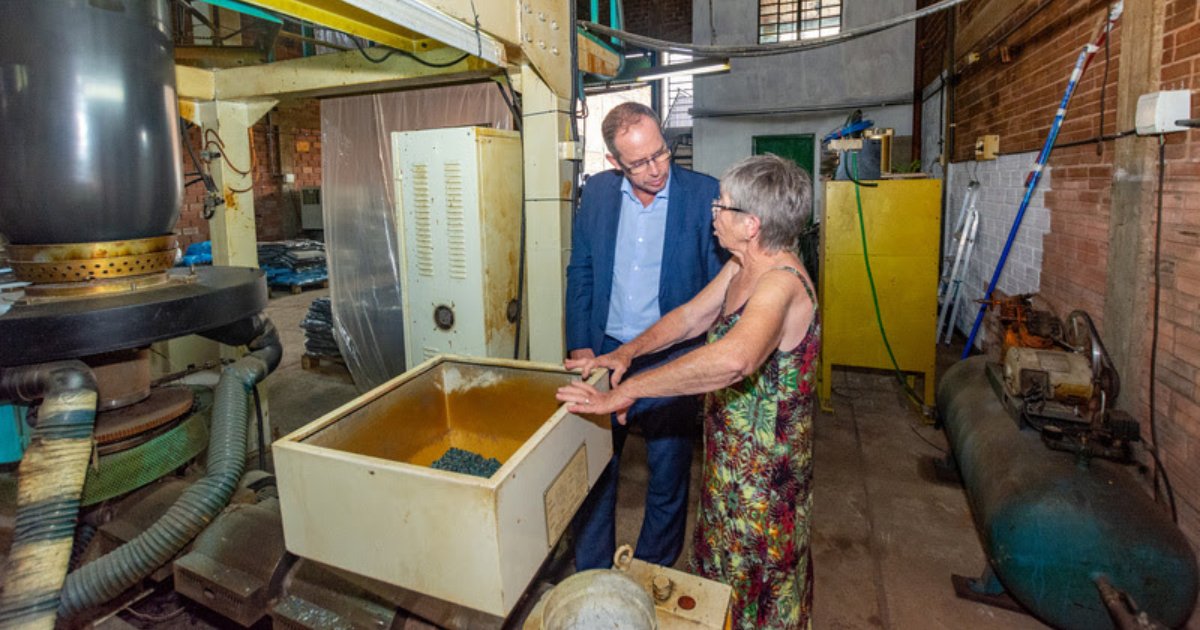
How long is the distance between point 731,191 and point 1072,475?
60.3 inches

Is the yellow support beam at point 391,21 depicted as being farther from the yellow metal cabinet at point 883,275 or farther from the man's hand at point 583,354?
the yellow metal cabinet at point 883,275

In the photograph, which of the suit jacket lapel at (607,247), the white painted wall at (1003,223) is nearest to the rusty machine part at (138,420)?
the suit jacket lapel at (607,247)

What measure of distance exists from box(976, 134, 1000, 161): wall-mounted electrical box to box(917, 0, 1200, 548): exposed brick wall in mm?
67

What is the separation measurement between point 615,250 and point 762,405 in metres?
0.81

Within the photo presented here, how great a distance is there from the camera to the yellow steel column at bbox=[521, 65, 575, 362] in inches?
92.4

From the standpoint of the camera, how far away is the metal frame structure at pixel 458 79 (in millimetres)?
1742

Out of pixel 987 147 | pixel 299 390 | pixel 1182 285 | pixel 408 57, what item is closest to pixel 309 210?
pixel 299 390

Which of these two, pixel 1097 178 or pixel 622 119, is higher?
pixel 622 119

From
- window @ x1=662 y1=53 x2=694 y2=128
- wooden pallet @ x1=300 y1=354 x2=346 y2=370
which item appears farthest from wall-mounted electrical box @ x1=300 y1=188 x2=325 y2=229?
window @ x1=662 y1=53 x2=694 y2=128

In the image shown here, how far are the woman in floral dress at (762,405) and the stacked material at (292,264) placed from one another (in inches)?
303

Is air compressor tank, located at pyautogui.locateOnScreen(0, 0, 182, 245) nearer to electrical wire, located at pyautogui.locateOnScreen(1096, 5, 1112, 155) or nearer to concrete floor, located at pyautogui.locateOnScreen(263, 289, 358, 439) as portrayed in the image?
concrete floor, located at pyautogui.locateOnScreen(263, 289, 358, 439)

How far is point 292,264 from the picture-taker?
8.13m

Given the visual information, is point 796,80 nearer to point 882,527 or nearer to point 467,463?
point 882,527

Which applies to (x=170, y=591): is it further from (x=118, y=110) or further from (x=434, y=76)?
(x=434, y=76)
